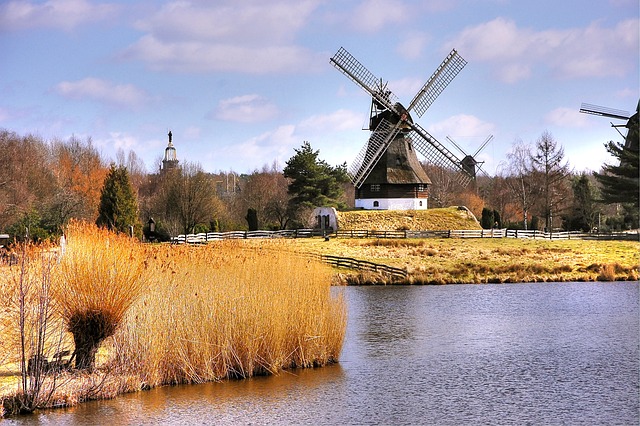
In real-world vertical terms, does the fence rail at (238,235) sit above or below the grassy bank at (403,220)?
below

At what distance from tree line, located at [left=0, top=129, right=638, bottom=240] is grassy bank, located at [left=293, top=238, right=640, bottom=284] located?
33.2 ft

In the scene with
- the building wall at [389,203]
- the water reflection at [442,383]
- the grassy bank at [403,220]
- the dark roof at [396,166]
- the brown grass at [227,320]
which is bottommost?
the water reflection at [442,383]

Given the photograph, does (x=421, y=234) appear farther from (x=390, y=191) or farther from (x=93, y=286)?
(x=93, y=286)

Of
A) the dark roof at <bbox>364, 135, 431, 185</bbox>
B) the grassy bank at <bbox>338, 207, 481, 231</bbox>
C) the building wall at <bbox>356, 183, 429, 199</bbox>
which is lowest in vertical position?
the grassy bank at <bbox>338, 207, 481, 231</bbox>

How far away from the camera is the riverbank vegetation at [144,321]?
1459cm

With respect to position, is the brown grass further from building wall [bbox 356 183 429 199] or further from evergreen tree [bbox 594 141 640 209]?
evergreen tree [bbox 594 141 640 209]

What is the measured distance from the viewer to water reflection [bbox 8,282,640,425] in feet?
45.8

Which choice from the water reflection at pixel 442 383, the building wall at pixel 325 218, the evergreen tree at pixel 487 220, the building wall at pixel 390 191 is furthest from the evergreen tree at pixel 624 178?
the water reflection at pixel 442 383

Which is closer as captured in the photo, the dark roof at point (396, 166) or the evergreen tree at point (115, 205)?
the evergreen tree at point (115, 205)

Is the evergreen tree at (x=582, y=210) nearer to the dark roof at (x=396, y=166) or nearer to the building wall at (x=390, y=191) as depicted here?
the building wall at (x=390, y=191)

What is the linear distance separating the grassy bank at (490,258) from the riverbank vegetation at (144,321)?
18.5 metres

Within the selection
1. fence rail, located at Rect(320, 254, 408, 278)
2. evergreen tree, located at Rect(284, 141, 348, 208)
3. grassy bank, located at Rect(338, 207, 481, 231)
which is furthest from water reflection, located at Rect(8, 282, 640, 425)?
evergreen tree, located at Rect(284, 141, 348, 208)

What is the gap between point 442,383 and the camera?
16.2m

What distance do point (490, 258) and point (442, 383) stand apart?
2828 centimetres
